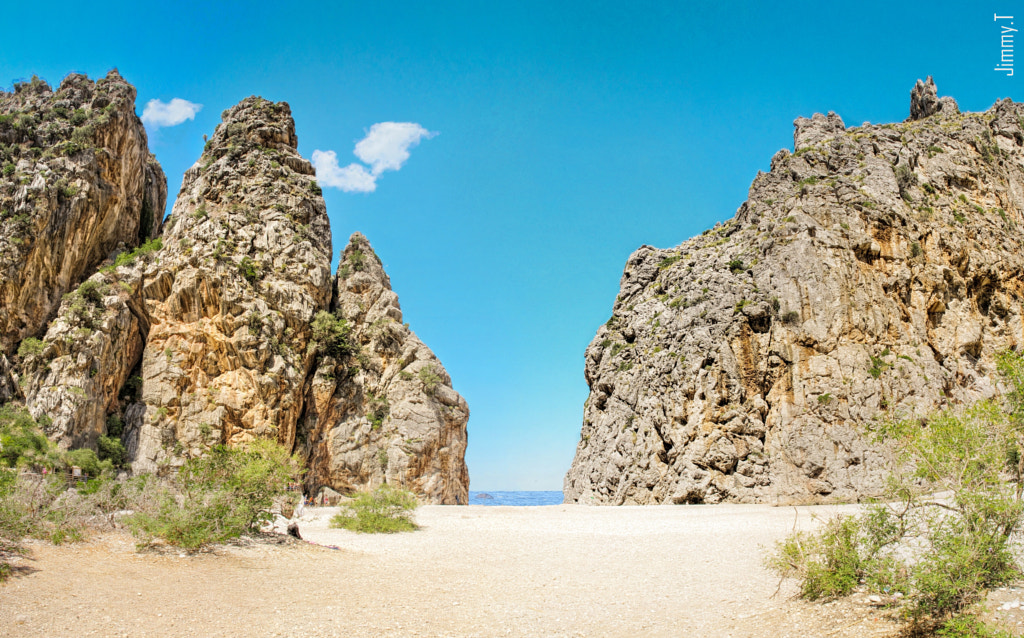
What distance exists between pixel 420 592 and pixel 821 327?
94.4 ft

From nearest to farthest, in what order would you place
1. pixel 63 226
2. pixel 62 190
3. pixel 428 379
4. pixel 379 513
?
pixel 379 513 < pixel 63 226 < pixel 62 190 < pixel 428 379

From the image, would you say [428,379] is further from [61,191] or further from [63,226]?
[61,191]

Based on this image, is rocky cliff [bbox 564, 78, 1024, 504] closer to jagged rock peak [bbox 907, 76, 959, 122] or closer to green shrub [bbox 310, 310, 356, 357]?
jagged rock peak [bbox 907, 76, 959, 122]

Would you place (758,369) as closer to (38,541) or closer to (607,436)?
(607,436)

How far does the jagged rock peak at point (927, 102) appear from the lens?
156 feet

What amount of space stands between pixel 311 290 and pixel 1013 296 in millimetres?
44258

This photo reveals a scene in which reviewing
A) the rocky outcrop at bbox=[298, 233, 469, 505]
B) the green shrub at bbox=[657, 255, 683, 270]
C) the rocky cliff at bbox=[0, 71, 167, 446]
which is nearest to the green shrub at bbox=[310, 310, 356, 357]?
the rocky outcrop at bbox=[298, 233, 469, 505]

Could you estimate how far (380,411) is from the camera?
136ft

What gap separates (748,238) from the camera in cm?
4056

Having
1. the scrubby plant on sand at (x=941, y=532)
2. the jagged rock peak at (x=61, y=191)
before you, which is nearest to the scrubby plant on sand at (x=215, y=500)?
the scrubby plant on sand at (x=941, y=532)

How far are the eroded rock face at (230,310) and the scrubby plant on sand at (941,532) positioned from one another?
33.4 meters

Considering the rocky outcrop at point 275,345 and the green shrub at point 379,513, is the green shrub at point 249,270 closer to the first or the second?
the rocky outcrop at point 275,345

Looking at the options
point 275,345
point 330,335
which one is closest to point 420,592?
point 275,345

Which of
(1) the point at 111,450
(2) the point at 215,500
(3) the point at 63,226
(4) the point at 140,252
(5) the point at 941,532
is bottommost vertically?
(1) the point at 111,450
